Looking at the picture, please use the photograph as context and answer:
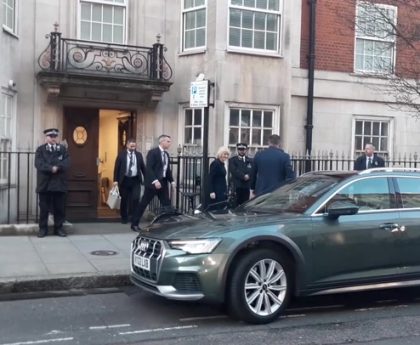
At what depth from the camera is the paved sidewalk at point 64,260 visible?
7.70m

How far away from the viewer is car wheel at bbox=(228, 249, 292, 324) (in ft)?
20.0

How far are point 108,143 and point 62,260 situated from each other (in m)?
6.58

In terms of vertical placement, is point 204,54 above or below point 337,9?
below

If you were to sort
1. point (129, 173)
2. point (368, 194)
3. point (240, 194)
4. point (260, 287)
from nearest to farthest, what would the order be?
1. point (260, 287)
2. point (368, 194)
3. point (240, 194)
4. point (129, 173)

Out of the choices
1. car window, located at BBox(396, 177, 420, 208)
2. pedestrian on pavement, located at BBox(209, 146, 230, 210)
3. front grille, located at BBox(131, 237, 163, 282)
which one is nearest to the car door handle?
car window, located at BBox(396, 177, 420, 208)

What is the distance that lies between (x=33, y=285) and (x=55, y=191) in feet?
9.91

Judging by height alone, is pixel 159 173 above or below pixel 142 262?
above

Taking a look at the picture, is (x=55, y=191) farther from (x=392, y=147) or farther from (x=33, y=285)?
(x=392, y=147)

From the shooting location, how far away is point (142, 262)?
21.6 feet

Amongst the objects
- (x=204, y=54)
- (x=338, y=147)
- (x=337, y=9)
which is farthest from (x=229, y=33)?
(x=338, y=147)

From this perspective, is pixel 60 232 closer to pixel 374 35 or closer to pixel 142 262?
pixel 142 262

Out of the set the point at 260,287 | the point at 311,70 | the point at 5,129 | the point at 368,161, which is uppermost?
the point at 311,70

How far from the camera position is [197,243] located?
6.15m

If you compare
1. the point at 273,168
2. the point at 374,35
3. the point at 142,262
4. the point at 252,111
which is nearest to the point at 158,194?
the point at 273,168
